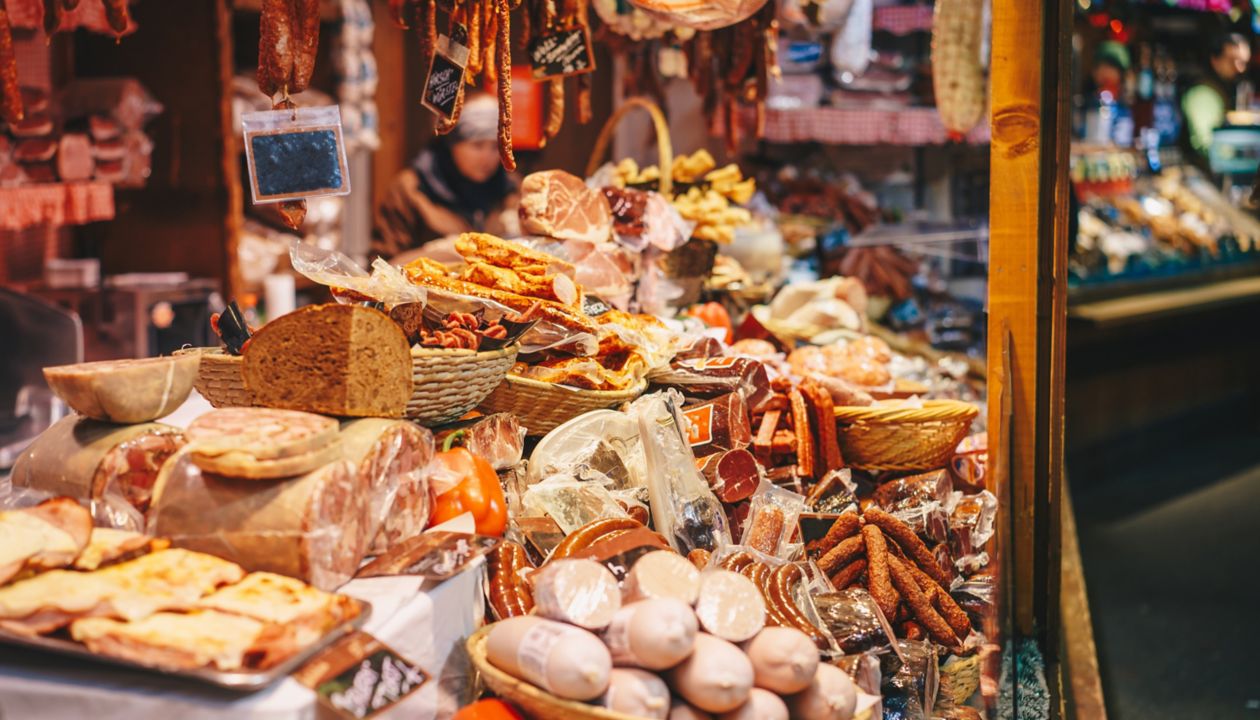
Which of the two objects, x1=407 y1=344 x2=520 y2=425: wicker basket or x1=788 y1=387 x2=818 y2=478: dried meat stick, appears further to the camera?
x1=788 y1=387 x2=818 y2=478: dried meat stick

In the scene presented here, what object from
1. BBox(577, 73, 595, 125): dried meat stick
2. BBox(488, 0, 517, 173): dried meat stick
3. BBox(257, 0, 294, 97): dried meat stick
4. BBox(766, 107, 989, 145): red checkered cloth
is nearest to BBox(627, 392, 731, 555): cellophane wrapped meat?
BBox(488, 0, 517, 173): dried meat stick

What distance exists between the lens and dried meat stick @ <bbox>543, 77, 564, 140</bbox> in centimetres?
328

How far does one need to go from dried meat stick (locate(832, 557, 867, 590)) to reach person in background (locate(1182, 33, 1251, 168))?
9.53 meters

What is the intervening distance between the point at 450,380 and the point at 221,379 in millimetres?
462

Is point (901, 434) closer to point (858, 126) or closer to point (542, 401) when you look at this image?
point (542, 401)

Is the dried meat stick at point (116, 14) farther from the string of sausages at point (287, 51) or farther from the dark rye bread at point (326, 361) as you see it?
the dark rye bread at point (326, 361)

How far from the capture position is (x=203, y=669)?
145cm

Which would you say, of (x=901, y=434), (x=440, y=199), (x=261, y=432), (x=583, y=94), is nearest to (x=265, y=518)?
(x=261, y=432)

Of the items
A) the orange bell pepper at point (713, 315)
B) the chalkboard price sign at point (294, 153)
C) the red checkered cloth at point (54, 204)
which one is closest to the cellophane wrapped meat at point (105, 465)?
the chalkboard price sign at point (294, 153)

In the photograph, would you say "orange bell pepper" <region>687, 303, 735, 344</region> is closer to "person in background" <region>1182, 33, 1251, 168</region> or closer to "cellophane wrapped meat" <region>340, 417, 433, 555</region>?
"cellophane wrapped meat" <region>340, 417, 433, 555</region>

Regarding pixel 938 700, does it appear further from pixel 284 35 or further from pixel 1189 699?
pixel 1189 699

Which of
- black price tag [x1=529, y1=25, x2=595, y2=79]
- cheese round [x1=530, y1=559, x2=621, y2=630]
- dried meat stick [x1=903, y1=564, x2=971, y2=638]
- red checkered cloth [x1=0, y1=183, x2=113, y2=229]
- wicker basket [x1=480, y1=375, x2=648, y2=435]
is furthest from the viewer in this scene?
red checkered cloth [x1=0, y1=183, x2=113, y2=229]

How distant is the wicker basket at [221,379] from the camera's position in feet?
7.18

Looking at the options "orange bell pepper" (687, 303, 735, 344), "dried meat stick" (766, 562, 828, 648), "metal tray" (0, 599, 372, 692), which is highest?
"metal tray" (0, 599, 372, 692)
